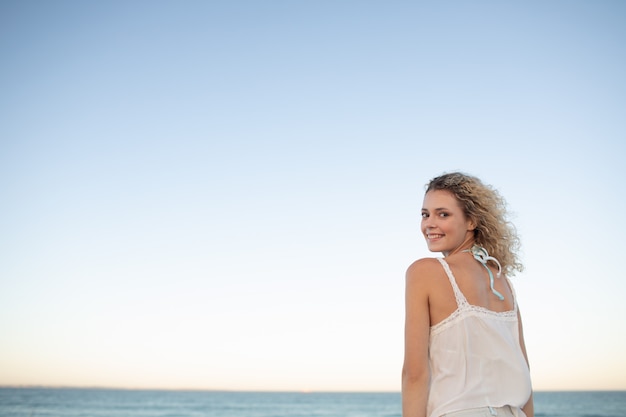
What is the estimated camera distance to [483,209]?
241cm

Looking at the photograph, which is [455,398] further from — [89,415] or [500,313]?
[89,415]

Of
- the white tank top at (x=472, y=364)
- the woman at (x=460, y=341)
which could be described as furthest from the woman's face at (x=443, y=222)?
the white tank top at (x=472, y=364)

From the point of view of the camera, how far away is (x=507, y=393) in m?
2.10

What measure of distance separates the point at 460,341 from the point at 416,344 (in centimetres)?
17

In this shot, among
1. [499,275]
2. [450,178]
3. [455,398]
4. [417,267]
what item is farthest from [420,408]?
[450,178]

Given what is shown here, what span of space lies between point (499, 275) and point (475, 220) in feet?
0.83

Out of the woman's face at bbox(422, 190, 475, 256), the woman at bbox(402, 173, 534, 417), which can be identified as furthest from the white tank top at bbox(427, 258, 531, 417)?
the woman's face at bbox(422, 190, 475, 256)

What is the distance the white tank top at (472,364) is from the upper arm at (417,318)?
0.06m

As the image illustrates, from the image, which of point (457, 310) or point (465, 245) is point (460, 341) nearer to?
point (457, 310)

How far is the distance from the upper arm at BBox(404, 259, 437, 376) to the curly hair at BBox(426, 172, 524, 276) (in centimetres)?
38

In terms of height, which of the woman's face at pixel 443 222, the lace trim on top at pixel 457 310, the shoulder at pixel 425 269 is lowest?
the lace trim on top at pixel 457 310

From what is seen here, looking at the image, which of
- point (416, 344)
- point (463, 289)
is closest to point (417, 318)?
point (416, 344)

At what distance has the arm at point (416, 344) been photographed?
80.6 inches

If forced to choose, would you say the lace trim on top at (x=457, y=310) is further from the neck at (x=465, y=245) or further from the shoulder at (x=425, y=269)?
the neck at (x=465, y=245)
